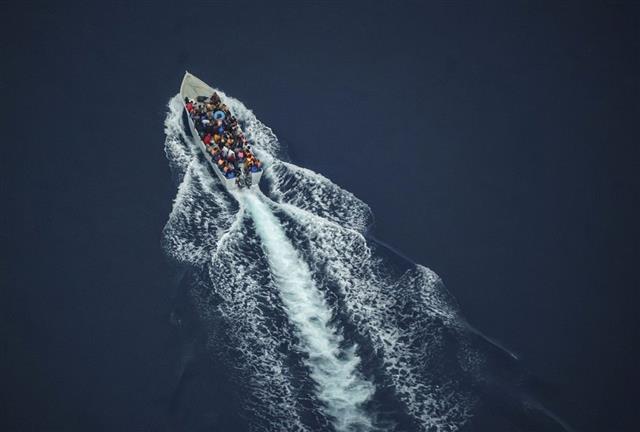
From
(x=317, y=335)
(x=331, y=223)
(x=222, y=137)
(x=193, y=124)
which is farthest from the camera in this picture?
(x=193, y=124)

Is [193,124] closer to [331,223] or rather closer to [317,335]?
[331,223]

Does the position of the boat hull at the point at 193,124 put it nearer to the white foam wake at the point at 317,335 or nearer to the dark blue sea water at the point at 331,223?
the dark blue sea water at the point at 331,223

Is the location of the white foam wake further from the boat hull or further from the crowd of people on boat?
the crowd of people on boat

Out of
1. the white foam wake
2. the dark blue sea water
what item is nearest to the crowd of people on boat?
the dark blue sea water

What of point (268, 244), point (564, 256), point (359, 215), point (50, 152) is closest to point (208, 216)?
point (268, 244)

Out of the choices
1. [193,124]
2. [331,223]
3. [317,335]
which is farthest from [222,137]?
[317,335]
